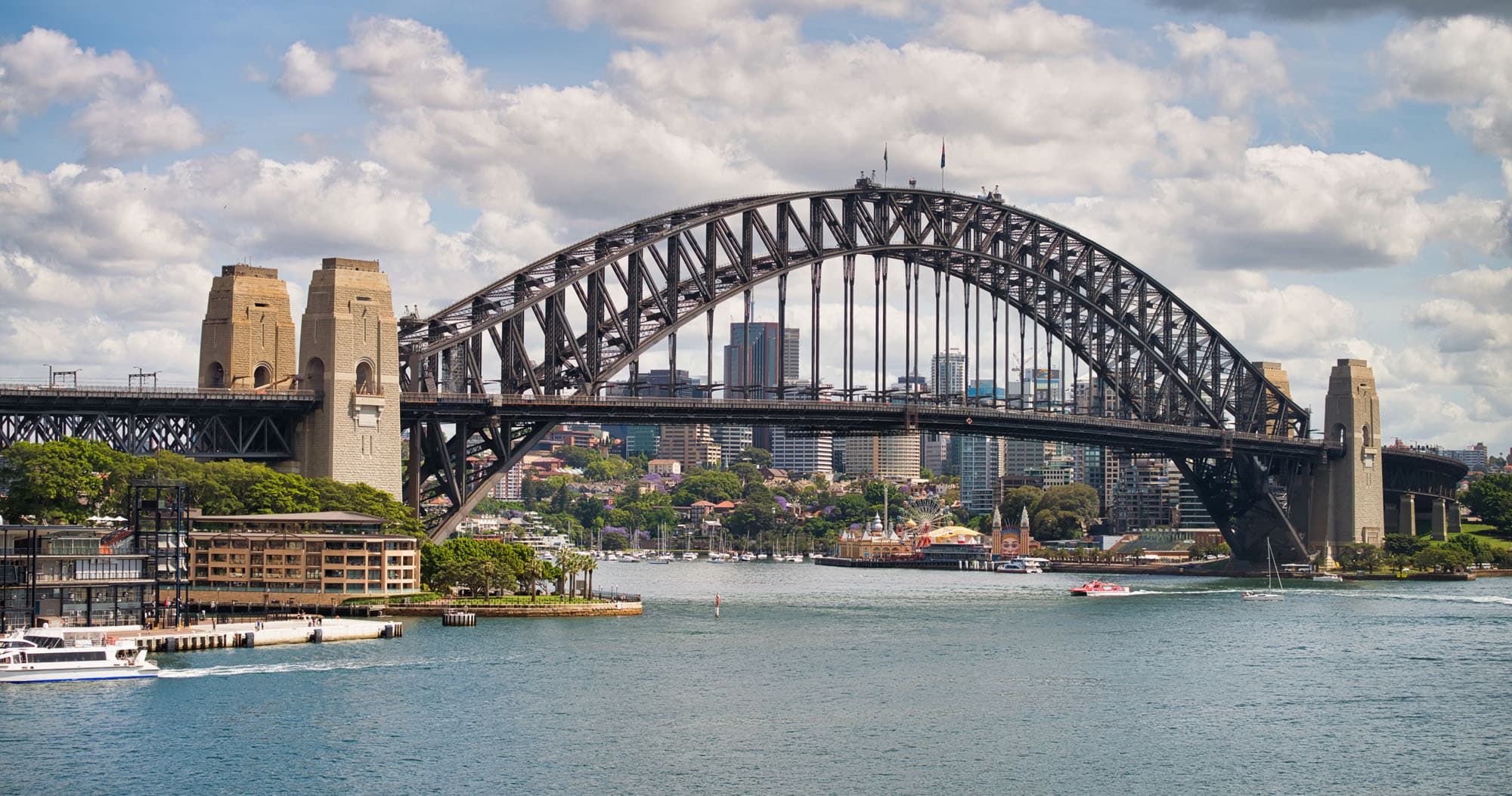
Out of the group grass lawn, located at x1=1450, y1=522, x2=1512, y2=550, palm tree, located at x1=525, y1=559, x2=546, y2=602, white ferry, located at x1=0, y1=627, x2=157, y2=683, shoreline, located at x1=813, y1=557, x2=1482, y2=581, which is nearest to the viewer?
white ferry, located at x1=0, y1=627, x2=157, y2=683

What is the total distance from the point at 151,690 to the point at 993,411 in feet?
221

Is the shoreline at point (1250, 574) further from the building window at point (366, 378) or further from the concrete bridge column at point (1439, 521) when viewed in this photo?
the building window at point (366, 378)

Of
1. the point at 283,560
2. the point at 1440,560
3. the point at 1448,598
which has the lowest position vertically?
the point at 1448,598

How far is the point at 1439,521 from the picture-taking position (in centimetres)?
17650

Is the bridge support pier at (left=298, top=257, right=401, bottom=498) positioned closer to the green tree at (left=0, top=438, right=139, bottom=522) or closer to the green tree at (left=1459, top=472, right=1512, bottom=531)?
the green tree at (left=0, top=438, right=139, bottom=522)

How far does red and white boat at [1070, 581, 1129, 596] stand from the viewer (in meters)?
132

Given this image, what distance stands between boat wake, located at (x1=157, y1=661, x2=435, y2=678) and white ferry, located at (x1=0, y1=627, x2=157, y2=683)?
1.08 meters

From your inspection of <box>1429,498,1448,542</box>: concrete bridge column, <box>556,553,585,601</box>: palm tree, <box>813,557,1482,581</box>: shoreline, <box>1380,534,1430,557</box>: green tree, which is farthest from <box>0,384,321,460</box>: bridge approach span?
<box>1429,498,1448,542</box>: concrete bridge column

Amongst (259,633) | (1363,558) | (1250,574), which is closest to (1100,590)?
(1250,574)

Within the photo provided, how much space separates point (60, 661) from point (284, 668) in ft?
23.7

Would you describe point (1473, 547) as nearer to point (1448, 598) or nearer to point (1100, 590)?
point (1448, 598)

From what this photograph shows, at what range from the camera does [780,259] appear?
117m

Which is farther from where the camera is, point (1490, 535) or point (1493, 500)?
point (1493, 500)

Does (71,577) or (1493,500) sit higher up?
(1493,500)
